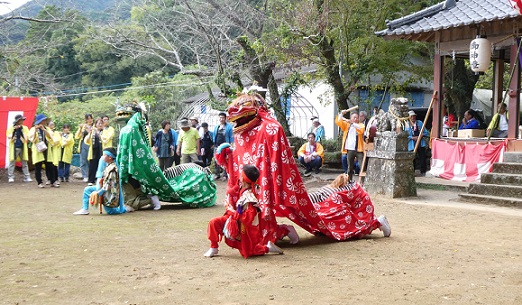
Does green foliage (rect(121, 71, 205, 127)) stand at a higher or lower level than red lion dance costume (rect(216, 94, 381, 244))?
higher

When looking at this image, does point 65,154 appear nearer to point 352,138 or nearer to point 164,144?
point 164,144

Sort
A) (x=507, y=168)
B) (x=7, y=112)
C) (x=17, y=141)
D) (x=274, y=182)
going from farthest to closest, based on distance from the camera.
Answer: (x=7, y=112) → (x=17, y=141) → (x=507, y=168) → (x=274, y=182)

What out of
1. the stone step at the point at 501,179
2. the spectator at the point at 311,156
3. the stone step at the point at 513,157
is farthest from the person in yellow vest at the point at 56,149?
the stone step at the point at 513,157

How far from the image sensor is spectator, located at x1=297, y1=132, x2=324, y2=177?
1625cm

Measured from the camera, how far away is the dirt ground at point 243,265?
4816 millimetres

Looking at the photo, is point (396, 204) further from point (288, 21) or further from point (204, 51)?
point (204, 51)

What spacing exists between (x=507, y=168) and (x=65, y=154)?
10.7m

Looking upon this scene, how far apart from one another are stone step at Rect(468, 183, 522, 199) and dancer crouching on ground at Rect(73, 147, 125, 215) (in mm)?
6826

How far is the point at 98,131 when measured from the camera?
14.8m

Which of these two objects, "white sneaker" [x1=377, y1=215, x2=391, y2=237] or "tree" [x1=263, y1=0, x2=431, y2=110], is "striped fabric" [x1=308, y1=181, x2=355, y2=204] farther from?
"tree" [x1=263, y1=0, x2=431, y2=110]

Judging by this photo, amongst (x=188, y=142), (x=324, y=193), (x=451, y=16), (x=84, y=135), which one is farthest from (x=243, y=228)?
(x=84, y=135)

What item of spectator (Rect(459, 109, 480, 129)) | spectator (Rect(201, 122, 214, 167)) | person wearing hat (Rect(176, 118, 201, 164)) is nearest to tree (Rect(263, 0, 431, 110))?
spectator (Rect(201, 122, 214, 167))

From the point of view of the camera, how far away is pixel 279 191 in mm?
6645

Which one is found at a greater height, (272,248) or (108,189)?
(108,189)
